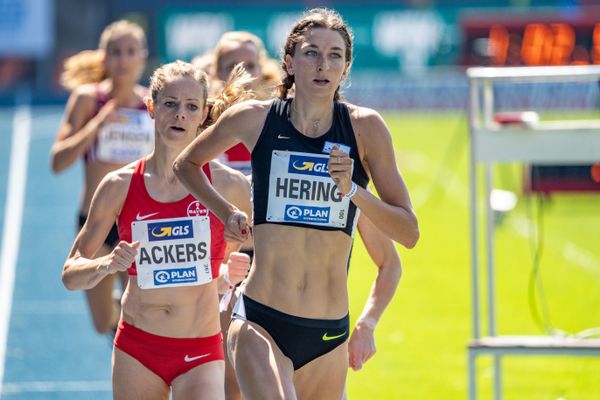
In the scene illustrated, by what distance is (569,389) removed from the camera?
344 inches

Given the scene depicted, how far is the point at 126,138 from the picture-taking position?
26.4 feet

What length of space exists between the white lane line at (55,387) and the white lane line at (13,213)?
0.68ft

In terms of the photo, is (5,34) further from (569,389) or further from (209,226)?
(209,226)

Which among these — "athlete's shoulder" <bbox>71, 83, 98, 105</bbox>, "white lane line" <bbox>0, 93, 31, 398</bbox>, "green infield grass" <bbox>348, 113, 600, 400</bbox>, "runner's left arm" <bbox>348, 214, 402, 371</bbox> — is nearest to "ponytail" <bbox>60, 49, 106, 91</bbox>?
"athlete's shoulder" <bbox>71, 83, 98, 105</bbox>

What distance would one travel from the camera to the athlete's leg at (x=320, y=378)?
16.1 ft

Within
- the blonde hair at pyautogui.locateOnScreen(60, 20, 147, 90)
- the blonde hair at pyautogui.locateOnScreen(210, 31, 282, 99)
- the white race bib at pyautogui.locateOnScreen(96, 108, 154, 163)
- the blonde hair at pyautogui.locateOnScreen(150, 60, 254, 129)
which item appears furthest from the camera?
the blonde hair at pyautogui.locateOnScreen(60, 20, 147, 90)

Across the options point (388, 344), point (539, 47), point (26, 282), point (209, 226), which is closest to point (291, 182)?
point (209, 226)

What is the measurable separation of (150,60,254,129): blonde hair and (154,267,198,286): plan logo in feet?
2.16

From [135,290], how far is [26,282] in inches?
304

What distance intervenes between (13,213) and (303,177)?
12.6m

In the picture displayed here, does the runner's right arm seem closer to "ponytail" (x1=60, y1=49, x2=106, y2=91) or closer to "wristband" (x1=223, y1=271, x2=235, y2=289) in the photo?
"wristband" (x1=223, y1=271, x2=235, y2=289)

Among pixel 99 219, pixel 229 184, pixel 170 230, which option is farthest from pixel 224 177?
pixel 99 219

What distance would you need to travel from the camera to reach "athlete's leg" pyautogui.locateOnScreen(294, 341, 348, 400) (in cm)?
490

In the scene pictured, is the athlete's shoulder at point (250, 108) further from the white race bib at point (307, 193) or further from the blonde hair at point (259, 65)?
the blonde hair at point (259, 65)
